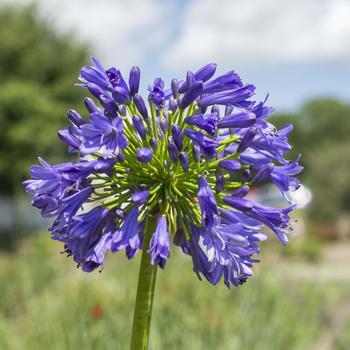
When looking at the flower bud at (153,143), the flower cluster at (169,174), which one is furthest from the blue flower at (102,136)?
the flower bud at (153,143)

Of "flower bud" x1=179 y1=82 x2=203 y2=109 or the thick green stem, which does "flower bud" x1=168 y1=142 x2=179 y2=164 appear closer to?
"flower bud" x1=179 y1=82 x2=203 y2=109

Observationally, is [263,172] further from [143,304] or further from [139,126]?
[143,304]

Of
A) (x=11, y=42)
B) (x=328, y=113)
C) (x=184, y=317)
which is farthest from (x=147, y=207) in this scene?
(x=328, y=113)

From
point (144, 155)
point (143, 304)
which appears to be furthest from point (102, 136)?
point (143, 304)

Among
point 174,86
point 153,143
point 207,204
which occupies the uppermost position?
point 174,86

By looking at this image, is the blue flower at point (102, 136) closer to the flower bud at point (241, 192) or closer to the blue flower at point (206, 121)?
the blue flower at point (206, 121)
